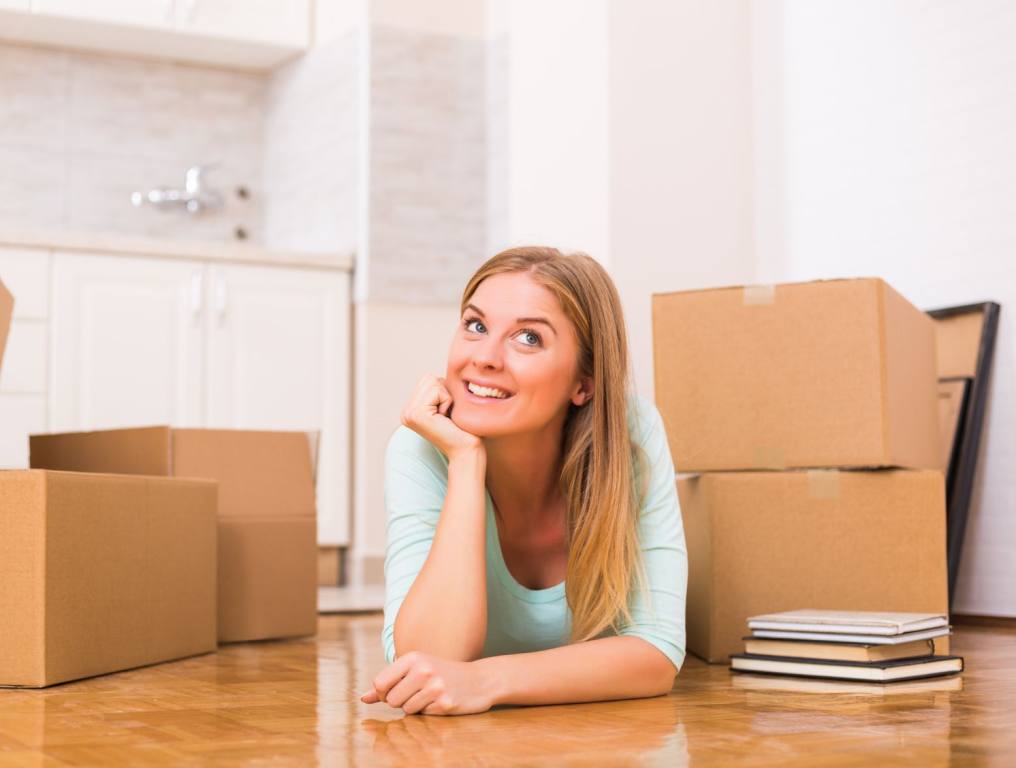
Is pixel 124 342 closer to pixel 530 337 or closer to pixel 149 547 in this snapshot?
pixel 149 547

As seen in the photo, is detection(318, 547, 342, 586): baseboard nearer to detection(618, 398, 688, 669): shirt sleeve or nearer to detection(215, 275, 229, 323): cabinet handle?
detection(215, 275, 229, 323): cabinet handle

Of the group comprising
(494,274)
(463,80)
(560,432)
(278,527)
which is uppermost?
(463,80)

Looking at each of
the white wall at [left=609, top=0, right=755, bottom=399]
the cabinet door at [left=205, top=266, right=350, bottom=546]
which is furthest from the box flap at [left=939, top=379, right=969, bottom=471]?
the cabinet door at [left=205, top=266, right=350, bottom=546]

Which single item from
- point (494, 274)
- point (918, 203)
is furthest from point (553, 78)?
point (494, 274)

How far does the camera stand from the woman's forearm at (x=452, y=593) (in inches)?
57.7

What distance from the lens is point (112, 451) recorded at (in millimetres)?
2426

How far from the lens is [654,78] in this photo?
2.99 meters

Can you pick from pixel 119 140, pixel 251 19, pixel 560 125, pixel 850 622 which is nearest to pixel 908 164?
pixel 560 125

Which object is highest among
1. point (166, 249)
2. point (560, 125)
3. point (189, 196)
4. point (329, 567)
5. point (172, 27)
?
point (172, 27)

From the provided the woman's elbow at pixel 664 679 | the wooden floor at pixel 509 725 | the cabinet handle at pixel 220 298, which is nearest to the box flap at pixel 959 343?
the wooden floor at pixel 509 725

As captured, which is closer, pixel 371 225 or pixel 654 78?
pixel 654 78

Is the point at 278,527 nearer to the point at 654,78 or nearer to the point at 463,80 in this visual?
the point at 654,78

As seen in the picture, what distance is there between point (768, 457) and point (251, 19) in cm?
279

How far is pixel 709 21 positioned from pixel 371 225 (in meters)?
1.31
